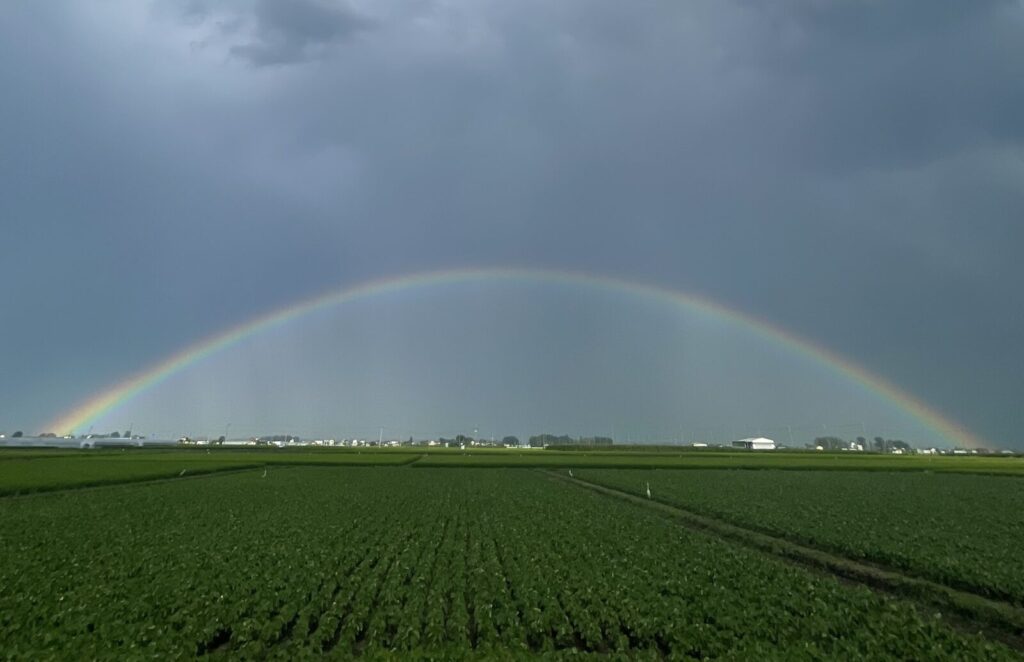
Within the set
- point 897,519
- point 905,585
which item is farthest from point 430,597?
point 897,519

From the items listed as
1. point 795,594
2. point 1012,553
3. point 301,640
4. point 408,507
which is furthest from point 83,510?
point 1012,553

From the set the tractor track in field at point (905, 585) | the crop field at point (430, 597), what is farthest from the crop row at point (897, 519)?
the crop field at point (430, 597)

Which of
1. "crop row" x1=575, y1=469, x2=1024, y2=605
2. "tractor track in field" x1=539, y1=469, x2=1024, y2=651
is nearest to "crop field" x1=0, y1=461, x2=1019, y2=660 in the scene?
"tractor track in field" x1=539, y1=469, x2=1024, y2=651

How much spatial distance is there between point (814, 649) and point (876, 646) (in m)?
1.96

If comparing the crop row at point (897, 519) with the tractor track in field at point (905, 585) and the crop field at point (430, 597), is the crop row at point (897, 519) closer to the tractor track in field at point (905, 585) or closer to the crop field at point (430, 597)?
the tractor track in field at point (905, 585)

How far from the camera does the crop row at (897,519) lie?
65.7 ft

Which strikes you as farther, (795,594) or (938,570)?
(938,570)

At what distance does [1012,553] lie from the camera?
2256 cm

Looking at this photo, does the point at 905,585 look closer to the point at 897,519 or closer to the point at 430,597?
the point at 897,519

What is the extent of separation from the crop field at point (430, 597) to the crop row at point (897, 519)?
11.8ft

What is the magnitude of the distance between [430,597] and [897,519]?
29.4 metres

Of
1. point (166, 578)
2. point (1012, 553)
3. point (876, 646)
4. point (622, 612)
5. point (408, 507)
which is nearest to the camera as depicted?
point (876, 646)

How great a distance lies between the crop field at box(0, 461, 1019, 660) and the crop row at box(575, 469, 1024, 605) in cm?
361

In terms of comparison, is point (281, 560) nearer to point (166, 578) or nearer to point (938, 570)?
point (166, 578)
